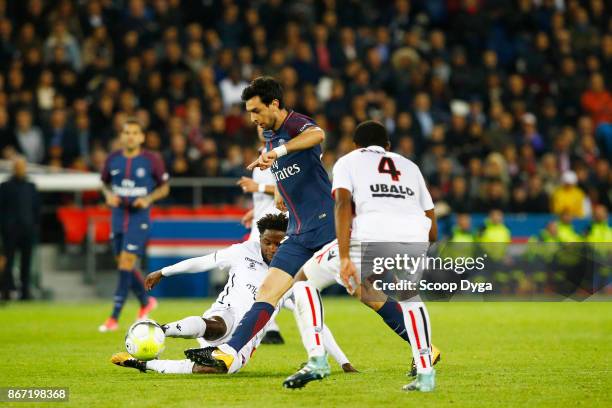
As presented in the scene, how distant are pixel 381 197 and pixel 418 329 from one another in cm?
90

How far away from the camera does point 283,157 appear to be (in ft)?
27.9

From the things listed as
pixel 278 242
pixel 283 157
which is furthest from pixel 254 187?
pixel 283 157

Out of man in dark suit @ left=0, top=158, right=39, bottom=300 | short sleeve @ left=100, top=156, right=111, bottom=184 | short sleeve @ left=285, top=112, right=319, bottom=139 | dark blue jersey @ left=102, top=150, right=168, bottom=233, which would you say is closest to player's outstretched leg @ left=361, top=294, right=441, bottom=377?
short sleeve @ left=285, top=112, right=319, bottom=139

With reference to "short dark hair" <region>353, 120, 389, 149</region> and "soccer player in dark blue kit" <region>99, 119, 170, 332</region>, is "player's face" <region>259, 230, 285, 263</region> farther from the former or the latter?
"soccer player in dark blue kit" <region>99, 119, 170, 332</region>

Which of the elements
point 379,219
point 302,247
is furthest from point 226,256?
point 379,219

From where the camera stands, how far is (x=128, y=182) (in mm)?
14172

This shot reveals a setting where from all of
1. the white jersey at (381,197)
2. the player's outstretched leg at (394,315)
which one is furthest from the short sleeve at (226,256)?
the white jersey at (381,197)

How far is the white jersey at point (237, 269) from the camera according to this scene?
9.27 metres

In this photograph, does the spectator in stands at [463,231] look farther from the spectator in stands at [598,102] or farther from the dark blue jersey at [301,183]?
the dark blue jersey at [301,183]

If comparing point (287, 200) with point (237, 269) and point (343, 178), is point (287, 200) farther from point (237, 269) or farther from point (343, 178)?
point (237, 269)

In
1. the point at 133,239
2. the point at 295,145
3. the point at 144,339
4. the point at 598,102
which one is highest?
the point at 598,102

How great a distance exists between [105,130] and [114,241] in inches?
224

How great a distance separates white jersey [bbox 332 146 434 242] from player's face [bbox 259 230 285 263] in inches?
73.2

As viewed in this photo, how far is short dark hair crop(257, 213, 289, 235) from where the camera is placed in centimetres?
955
